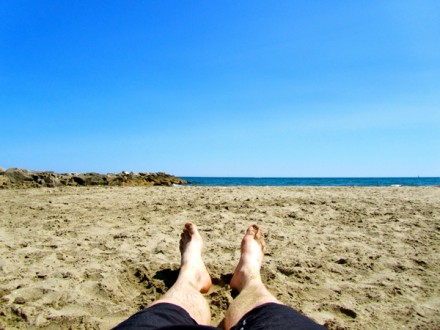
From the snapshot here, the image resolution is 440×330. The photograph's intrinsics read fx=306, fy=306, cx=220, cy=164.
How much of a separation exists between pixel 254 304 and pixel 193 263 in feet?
2.86

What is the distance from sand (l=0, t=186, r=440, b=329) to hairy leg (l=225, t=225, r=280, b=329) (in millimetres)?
138

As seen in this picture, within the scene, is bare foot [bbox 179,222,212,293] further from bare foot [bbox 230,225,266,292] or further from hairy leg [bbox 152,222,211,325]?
bare foot [bbox 230,225,266,292]

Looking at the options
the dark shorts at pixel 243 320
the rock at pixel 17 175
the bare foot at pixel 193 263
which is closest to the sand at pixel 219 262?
the bare foot at pixel 193 263

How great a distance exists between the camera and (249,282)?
1.95 m

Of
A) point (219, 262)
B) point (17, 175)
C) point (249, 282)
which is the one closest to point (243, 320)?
point (249, 282)

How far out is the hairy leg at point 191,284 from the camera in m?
1.58

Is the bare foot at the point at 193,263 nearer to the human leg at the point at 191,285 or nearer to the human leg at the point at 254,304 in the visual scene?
the human leg at the point at 191,285

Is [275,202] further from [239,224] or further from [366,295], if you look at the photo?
[366,295]

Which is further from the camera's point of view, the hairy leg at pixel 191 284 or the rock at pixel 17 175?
the rock at pixel 17 175

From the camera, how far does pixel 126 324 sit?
3.53 feet

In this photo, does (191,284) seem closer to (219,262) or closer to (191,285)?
(191,285)

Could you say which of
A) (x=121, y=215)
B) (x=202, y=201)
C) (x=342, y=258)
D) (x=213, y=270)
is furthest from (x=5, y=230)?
(x=342, y=258)

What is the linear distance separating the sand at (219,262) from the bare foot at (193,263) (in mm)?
116

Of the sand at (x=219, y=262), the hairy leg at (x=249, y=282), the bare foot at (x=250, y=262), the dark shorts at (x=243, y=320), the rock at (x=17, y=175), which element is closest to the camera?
the dark shorts at (x=243, y=320)
